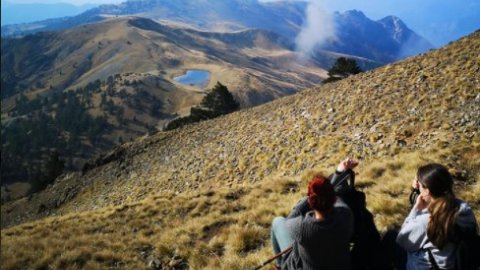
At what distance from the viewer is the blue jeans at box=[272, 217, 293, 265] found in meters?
7.37

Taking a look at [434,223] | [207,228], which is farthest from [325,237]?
[207,228]

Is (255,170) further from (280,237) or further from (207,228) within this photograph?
(280,237)

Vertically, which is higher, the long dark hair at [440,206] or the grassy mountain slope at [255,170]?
the long dark hair at [440,206]

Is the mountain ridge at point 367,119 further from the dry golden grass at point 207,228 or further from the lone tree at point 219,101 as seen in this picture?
the lone tree at point 219,101

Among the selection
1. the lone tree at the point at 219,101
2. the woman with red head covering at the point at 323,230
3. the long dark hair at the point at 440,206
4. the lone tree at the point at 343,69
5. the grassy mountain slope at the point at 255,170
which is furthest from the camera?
the lone tree at the point at 219,101

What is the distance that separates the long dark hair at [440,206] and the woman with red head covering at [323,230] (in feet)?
3.73

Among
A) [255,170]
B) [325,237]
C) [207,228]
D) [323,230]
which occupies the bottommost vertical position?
[255,170]

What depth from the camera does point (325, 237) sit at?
6.00m

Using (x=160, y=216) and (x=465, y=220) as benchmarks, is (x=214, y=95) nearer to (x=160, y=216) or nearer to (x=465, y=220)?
(x=160, y=216)

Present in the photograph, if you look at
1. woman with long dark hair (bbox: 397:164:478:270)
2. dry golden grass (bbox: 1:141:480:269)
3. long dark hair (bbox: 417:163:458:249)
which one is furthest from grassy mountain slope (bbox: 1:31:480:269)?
long dark hair (bbox: 417:163:458:249)

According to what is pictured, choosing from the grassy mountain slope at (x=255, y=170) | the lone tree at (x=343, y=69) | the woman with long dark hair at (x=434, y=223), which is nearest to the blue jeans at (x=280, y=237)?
the grassy mountain slope at (x=255, y=170)

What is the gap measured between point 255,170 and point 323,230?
17464 mm

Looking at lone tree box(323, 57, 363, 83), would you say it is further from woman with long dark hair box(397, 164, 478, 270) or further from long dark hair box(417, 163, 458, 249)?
long dark hair box(417, 163, 458, 249)

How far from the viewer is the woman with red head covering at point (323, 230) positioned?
5.79 m
